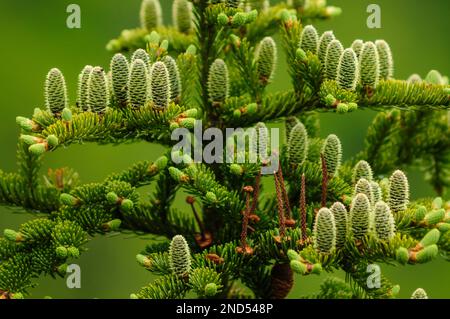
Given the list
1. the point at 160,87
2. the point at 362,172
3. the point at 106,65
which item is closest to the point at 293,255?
the point at 362,172

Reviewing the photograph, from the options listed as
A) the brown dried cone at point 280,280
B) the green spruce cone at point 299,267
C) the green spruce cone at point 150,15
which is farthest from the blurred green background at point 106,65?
the green spruce cone at point 299,267

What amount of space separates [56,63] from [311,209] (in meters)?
4.04

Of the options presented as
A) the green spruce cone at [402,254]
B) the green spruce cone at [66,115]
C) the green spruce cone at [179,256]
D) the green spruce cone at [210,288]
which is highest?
the green spruce cone at [66,115]

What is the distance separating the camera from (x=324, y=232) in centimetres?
185

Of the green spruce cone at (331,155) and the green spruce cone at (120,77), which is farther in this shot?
the green spruce cone at (331,155)

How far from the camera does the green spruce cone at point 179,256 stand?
1913 millimetres

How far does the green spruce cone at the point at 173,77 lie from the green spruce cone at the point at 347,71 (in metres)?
0.39

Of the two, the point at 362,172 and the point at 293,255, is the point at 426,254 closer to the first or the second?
the point at 293,255

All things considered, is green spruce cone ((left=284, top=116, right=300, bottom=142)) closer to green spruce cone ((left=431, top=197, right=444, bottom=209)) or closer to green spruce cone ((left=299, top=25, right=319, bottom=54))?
green spruce cone ((left=299, top=25, right=319, bottom=54))

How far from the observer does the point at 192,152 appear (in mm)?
2219

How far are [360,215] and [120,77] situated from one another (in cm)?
63

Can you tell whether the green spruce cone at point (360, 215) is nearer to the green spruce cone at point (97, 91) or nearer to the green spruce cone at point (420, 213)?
the green spruce cone at point (420, 213)

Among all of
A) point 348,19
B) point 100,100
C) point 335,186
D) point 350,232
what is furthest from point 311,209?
point 348,19

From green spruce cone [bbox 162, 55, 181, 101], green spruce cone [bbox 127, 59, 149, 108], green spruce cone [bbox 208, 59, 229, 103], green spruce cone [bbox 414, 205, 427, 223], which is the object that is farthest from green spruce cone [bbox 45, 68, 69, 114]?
green spruce cone [bbox 414, 205, 427, 223]
